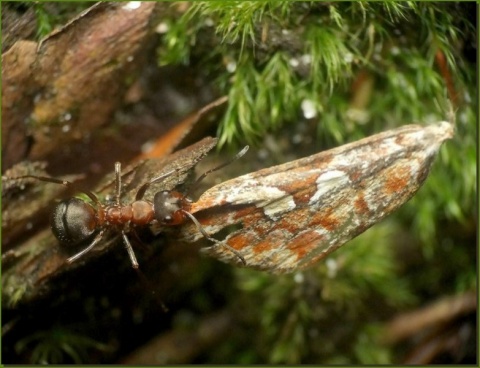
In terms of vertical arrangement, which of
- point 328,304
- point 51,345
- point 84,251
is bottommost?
point 328,304

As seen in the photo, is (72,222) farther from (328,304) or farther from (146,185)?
(328,304)

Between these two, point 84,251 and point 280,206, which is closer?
point 280,206

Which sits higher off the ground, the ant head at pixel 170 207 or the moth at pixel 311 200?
the ant head at pixel 170 207

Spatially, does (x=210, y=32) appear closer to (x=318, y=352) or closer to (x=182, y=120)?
(x=182, y=120)

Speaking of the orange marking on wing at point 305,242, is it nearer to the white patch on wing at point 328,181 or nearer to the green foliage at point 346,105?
the white patch on wing at point 328,181

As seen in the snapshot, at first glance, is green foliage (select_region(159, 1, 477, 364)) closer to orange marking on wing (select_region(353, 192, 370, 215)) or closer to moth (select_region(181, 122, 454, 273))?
moth (select_region(181, 122, 454, 273))

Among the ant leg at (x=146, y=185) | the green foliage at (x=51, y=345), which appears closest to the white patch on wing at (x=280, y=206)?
the ant leg at (x=146, y=185)

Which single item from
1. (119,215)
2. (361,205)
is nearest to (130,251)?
(119,215)
